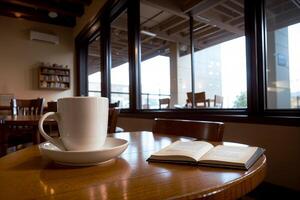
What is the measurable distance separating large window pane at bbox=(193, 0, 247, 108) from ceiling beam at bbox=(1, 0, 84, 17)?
9.28 feet

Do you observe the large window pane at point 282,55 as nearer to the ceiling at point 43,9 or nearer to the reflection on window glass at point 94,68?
the reflection on window glass at point 94,68

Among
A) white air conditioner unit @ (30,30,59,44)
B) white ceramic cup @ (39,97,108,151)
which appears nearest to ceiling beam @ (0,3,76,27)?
white air conditioner unit @ (30,30,59,44)

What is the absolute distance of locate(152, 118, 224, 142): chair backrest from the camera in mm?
835

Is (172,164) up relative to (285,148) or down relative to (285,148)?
up

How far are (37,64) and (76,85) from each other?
1.02m

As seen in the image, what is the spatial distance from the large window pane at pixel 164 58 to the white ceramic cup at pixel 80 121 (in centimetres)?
313

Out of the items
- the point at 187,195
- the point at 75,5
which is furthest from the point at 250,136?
the point at 75,5

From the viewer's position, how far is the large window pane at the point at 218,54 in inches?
107

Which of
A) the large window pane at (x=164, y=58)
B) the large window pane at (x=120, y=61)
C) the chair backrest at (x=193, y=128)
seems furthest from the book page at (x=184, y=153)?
the large window pane at (x=120, y=61)

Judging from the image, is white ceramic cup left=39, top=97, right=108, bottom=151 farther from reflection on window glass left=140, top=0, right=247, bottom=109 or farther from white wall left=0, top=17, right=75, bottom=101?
white wall left=0, top=17, right=75, bottom=101

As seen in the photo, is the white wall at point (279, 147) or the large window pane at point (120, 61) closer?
the white wall at point (279, 147)

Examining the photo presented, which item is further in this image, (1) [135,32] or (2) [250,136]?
(1) [135,32]

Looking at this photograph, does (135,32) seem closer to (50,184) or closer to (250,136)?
(250,136)

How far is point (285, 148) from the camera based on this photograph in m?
1.55
